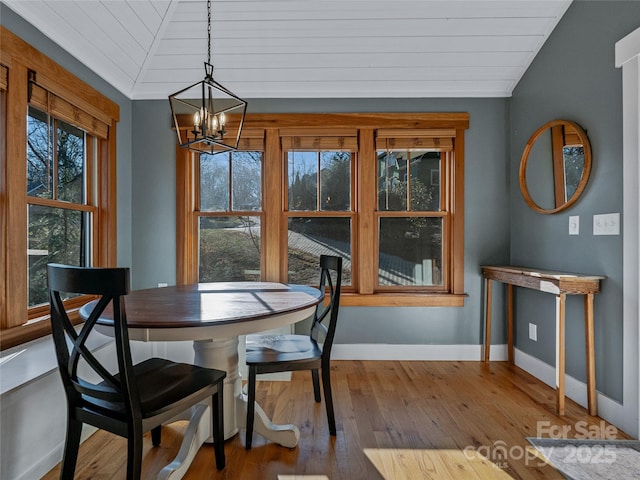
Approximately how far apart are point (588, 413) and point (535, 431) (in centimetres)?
48

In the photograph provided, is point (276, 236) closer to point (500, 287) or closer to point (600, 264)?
point (500, 287)

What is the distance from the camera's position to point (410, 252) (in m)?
3.08

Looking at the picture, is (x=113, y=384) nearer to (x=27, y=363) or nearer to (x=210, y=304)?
(x=210, y=304)

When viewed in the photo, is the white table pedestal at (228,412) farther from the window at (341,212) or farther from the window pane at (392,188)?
the window pane at (392,188)

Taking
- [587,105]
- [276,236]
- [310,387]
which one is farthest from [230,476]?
[587,105]

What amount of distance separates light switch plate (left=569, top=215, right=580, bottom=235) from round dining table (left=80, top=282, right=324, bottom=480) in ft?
5.76

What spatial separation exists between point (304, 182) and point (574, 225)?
2040 mm

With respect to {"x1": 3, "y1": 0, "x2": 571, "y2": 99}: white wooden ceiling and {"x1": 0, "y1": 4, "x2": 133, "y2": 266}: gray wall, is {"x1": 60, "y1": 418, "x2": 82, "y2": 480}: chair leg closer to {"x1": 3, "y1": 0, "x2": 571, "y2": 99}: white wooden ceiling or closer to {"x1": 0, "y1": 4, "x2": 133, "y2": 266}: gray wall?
{"x1": 0, "y1": 4, "x2": 133, "y2": 266}: gray wall

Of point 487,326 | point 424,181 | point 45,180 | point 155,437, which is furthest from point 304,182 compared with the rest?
point 155,437

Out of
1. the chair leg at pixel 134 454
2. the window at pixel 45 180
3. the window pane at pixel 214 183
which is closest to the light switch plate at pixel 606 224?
the chair leg at pixel 134 454

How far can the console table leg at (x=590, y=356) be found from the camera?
6.63ft

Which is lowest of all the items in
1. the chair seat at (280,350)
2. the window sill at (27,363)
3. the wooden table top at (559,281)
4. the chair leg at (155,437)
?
the chair leg at (155,437)

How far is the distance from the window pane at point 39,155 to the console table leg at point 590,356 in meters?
3.39

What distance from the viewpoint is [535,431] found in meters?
1.89
